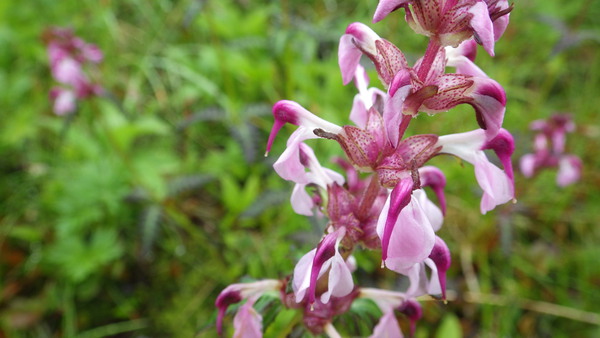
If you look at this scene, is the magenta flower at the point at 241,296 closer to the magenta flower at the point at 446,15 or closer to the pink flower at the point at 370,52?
the pink flower at the point at 370,52

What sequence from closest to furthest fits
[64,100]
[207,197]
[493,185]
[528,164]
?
1. [493,185]
2. [64,100]
3. [528,164]
4. [207,197]

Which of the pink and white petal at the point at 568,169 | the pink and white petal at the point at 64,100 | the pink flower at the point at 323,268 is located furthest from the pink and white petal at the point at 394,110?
the pink and white petal at the point at 568,169

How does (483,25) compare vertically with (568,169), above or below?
above

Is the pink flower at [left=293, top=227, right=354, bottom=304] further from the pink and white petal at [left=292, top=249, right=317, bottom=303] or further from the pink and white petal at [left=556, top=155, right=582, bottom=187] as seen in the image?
the pink and white petal at [left=556, top=155, right=582, bottom=187]

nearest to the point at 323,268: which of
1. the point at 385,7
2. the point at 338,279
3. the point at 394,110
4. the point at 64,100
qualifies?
the point at 338,279

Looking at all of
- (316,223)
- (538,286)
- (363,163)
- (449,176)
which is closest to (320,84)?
(449,176)

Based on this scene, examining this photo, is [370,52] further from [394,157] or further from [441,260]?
[441,260]

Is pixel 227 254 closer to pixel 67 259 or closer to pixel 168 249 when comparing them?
pixel 168 249
